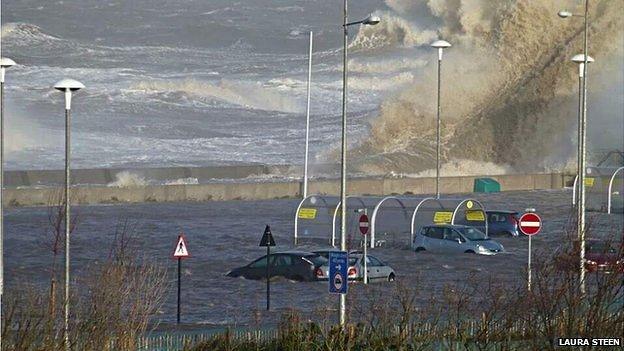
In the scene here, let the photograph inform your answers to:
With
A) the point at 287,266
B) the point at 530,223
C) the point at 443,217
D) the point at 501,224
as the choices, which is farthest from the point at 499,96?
the point at 530,223

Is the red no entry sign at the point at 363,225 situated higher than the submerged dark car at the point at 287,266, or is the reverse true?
the red no entry sign at the point at 363,225

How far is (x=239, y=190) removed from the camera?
42.5 m

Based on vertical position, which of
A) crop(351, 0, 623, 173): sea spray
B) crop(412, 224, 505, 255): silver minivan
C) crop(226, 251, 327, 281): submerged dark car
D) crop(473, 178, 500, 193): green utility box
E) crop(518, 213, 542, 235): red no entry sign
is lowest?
crop(226, 251, 327, 281): submerged dark car

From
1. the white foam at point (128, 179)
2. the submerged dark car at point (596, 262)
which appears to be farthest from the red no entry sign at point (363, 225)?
the white foam at point (128, 179)

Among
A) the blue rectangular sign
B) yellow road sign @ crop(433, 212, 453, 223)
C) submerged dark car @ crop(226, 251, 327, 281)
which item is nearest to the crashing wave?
yellow road sign @ crop(433, 212, 453, 223)

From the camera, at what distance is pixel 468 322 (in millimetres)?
15148

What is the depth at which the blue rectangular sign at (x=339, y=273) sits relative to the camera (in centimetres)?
1736

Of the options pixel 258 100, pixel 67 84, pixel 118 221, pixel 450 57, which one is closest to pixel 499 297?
pixel 67 84

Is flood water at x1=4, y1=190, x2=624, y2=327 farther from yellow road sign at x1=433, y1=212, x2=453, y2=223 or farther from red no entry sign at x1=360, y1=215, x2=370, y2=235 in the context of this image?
yellow road sign at x1=433, y1=212, x2=453, y2=223

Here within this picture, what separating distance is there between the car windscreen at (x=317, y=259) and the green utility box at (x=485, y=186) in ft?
65.6

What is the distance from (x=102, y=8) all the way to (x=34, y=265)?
87924mm

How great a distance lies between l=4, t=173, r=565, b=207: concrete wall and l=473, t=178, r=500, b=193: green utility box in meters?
0.23

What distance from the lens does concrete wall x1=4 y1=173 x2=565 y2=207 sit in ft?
128

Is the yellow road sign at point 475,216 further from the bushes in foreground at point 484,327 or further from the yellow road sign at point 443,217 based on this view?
the bushes in foreground at point 484,327
